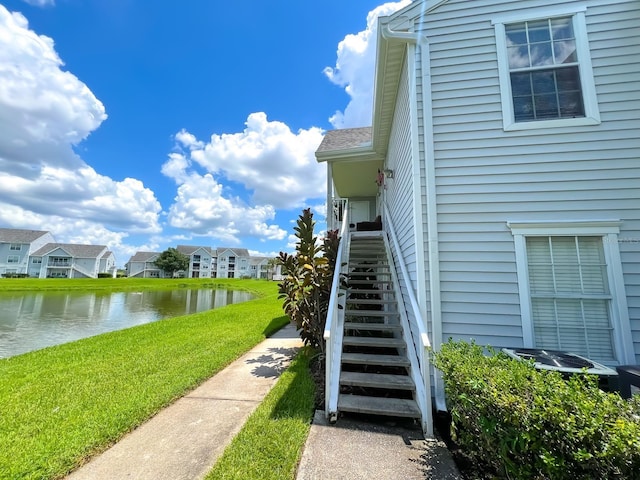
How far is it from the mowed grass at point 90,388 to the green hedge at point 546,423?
3441 mm

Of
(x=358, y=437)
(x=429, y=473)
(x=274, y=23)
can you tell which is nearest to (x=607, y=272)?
(x=429, y=473)

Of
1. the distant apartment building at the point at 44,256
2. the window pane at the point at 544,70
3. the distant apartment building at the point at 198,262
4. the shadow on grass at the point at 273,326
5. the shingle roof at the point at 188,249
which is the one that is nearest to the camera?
the window pane at the point at 544,70

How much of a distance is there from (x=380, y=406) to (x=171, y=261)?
6845cm

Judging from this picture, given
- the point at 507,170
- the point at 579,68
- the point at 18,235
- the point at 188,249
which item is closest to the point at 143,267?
the point at 188,249

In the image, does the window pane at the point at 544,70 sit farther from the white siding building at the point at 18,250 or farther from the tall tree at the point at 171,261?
the white siding building at the point at 18,250

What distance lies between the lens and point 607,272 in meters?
3.38

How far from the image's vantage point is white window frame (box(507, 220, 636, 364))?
3.26 m

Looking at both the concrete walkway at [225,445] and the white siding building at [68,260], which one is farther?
the white siding building at [68,260]

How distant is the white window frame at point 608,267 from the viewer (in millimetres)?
3260

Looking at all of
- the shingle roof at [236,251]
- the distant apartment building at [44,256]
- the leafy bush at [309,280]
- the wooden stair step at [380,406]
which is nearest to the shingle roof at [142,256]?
the distant apartment building at [44,256]

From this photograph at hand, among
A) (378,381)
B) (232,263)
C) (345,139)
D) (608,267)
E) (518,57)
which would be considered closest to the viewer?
(608,267)

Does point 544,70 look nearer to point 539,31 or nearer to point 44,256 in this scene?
point 539,31

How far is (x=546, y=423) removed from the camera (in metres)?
1.59

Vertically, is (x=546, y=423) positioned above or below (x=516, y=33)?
below
